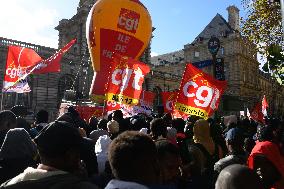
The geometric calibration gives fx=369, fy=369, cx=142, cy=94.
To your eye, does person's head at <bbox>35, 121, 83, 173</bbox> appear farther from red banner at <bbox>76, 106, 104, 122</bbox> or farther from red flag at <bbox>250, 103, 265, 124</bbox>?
red flag at <bbox>250, 103, 265, 124</bbox>

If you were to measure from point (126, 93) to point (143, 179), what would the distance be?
7.04 m

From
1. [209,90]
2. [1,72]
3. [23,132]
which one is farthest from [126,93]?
[1,72]

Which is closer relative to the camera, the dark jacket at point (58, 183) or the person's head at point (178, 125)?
the dark jacket at point (58, 183)

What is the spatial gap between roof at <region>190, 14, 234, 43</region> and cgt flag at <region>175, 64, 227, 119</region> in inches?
2201

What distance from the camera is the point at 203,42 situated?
6544 cm

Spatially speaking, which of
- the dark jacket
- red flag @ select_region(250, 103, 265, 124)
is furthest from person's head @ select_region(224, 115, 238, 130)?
red flag @ select_region(250, 103, 265, 124)

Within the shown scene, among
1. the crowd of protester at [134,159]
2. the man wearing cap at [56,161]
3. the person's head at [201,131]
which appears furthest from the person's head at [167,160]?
the person's head at [201,131]

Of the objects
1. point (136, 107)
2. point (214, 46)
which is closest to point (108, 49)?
point (214, 46)

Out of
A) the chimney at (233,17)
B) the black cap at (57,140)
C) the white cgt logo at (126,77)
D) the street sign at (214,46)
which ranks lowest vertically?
the black cap at (57,140)

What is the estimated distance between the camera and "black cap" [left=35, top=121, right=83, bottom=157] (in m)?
2.31

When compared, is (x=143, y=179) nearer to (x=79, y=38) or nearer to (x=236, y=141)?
(x=236, y=141)

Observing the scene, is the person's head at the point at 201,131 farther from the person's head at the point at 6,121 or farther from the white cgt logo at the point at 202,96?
the white cgt logo at the point at 202,96

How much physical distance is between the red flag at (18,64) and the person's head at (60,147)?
32.3 feet

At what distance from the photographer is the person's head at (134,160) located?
7.40 ft
